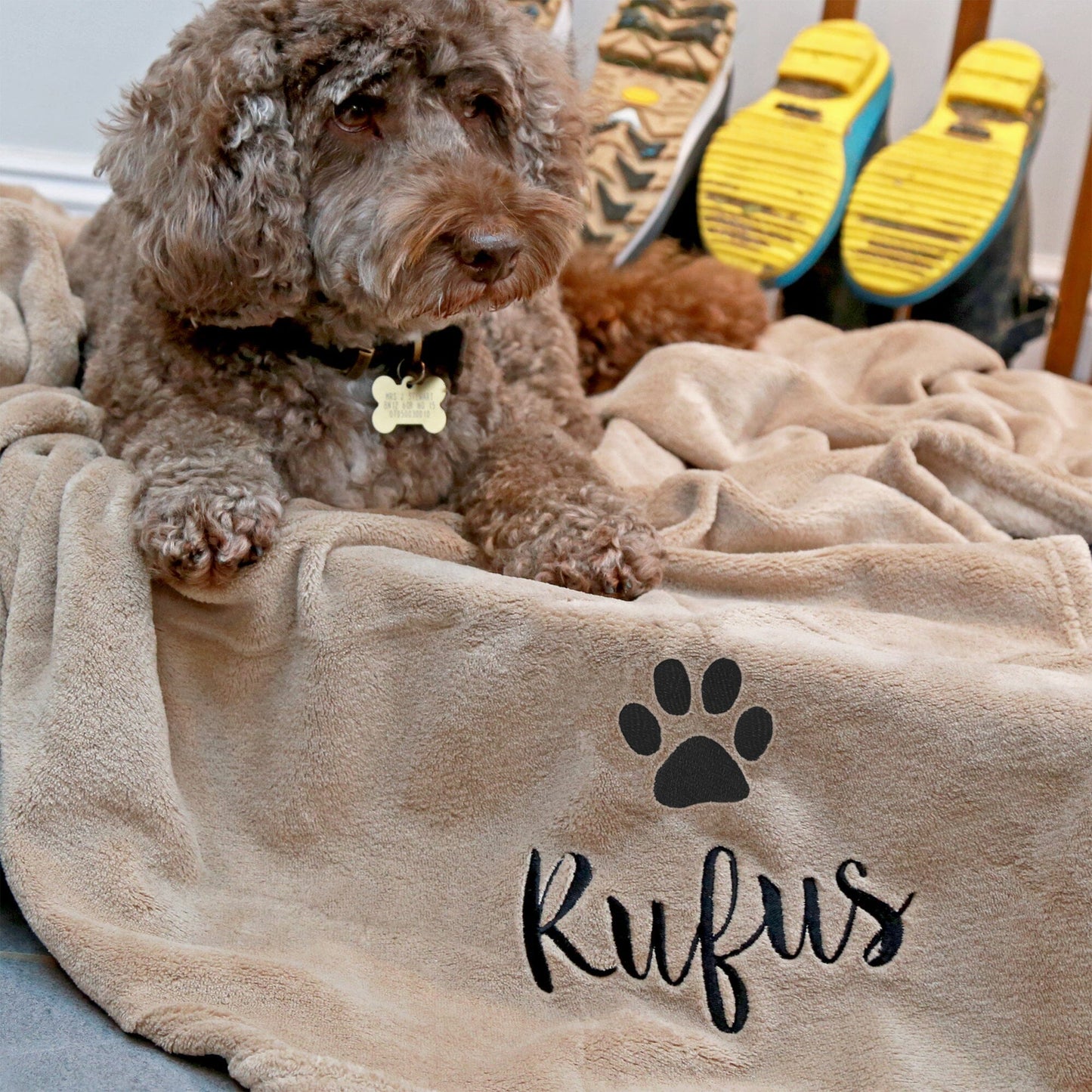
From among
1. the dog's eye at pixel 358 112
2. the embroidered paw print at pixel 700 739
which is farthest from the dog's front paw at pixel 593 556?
the dog's eye at pixel 358 112

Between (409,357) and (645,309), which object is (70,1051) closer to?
(409,357)

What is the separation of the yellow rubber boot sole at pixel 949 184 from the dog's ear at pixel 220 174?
1570mm

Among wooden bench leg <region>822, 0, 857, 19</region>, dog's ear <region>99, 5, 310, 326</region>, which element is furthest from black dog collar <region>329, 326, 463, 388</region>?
wooden bench leg <region>822, 0, 857, 19</region>

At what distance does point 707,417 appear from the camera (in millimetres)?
1933

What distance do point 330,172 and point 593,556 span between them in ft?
1.79

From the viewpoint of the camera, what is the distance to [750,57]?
9.66ft

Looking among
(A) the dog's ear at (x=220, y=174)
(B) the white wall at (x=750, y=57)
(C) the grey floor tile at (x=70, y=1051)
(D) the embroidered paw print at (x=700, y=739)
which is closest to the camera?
(C) the grey floor tile at (x=70, y=1051)

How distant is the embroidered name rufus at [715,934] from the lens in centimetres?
107

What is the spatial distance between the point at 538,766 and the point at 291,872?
0.29 meters

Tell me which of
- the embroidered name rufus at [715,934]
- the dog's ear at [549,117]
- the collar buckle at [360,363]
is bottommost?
the embroidered name rufus at [715,934]

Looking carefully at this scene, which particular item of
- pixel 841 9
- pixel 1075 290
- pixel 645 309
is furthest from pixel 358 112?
pixel 1075 290

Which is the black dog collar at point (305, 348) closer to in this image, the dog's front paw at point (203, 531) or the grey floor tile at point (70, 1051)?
the dog's front paw at point (203, 531)

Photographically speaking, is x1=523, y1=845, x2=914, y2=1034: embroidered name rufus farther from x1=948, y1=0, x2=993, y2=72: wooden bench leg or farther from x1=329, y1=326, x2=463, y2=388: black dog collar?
x1=948, y1=0, x2=993, y2=72: wooden bench leg

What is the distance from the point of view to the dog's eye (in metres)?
1.31
